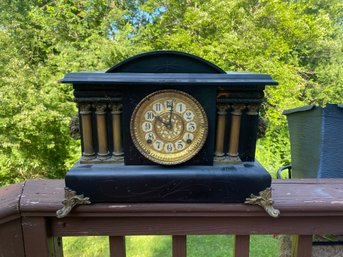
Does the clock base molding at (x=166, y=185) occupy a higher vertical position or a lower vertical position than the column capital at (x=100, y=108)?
lower

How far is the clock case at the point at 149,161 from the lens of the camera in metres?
0.90

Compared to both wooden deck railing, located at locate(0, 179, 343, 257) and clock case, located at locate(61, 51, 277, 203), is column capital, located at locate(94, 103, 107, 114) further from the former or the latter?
wooden deck railing, located at locate(0, 179, 343, 257)

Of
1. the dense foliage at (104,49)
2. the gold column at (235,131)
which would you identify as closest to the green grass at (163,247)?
the dense foliage at (104,49)

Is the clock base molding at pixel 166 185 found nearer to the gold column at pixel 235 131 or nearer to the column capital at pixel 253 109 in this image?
the gold column at pixel 235 131

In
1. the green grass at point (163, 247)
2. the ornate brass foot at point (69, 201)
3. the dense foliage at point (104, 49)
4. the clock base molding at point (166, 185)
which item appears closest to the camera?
the ornate brass foot at point (69, 201)

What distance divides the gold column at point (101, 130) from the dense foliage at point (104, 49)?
4.49 meters

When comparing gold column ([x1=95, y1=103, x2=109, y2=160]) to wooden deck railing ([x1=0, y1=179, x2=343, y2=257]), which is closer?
wooden deck railing ([x1=0, y1=179, x2=343, y2=257])

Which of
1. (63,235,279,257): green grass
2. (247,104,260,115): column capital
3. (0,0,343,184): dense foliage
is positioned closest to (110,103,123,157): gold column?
(247,104,260,115): column capital

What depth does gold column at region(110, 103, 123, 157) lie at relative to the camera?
3.19 ft

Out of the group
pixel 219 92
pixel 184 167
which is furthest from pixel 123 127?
pixel 219 92

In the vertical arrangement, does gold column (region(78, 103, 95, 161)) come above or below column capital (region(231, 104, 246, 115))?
below

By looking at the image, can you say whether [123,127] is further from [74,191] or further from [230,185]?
[230,185]

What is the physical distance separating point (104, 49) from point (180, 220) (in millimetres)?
5438

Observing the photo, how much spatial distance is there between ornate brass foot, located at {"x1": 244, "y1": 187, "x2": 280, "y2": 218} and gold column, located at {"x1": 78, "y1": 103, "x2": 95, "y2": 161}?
23.1 inches
